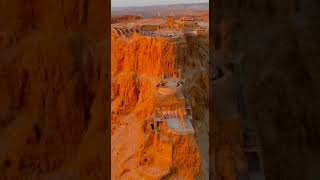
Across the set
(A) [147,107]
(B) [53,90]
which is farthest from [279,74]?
(A) [147,107]

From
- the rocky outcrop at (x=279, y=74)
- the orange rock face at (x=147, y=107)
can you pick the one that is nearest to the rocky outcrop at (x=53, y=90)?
the rocky outcrop at (x=279, y=74)

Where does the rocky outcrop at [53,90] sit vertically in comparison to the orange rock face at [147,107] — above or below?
above

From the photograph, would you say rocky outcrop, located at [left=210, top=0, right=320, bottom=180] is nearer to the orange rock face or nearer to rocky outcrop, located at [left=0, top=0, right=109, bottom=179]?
rocky outcrop, located at [left=0, top=0, right=109, bottom=179]

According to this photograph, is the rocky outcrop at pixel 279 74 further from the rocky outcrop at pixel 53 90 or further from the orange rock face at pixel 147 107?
the orange rock face at pixel 147 107

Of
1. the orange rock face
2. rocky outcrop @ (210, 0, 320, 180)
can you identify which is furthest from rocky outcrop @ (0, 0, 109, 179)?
the orange rock face

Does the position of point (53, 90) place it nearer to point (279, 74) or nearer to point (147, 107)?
point (279, 74)

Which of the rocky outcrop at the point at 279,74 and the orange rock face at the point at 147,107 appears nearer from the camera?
the rocky outcrop at the point at 279,74

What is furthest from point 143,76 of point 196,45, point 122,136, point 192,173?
point 192,173
